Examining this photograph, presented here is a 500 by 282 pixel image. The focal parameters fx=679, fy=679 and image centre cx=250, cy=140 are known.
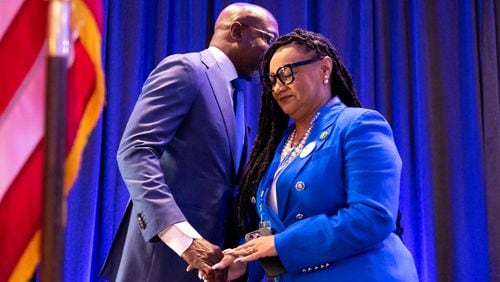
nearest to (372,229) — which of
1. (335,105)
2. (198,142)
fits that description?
(335,105)

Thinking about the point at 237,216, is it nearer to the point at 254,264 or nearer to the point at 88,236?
the point at 254,264

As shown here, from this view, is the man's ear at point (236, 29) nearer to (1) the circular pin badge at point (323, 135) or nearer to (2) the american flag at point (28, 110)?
(1) the circular pin badge at point (323, 135)

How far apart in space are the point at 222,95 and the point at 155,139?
311 mm

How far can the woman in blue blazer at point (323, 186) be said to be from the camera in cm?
166

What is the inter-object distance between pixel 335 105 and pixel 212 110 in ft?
1.34

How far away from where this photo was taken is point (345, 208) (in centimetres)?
168

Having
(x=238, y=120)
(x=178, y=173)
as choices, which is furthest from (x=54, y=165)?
(x=238, y=120)

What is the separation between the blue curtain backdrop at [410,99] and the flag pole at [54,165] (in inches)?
100

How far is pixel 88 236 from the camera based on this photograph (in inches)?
135

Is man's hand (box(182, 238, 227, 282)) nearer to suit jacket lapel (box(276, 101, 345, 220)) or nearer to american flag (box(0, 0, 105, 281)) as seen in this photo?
suit jacket lapel (box(276, 101, 345, 220))

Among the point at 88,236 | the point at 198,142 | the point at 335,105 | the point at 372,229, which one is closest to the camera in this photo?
the point at 372,229

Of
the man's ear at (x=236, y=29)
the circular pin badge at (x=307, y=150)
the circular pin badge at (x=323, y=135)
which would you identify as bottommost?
the circular pin badge at (x=307, y=150)

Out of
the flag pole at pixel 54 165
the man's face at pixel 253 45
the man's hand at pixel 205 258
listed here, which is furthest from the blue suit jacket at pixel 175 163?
the flag pole at pixel 54 165

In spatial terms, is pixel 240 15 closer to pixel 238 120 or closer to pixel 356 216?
pixel 238 120
